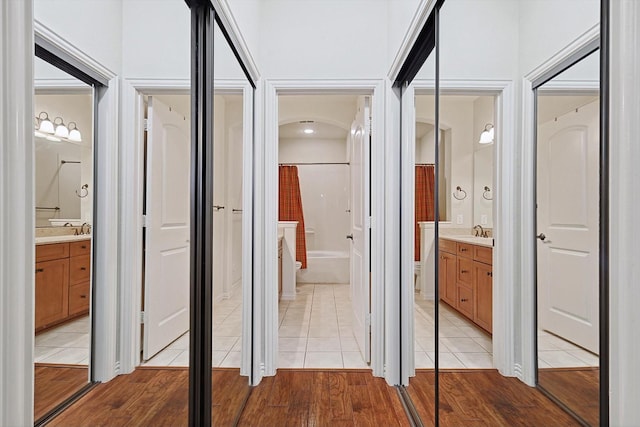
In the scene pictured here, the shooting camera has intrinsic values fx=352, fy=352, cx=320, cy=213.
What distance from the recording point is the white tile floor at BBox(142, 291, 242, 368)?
1224mm

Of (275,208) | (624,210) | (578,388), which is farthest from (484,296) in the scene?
(275,208)

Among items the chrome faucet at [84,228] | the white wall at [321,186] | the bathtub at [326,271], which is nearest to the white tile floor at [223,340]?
the chrome faucet at [84,228]

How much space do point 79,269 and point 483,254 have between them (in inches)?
43.9

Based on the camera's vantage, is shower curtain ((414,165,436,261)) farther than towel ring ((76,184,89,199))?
Yes

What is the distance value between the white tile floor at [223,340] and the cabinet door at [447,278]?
104 cm

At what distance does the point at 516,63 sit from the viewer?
0.89 meters

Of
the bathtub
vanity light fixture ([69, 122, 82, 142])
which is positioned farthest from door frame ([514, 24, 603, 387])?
the bathtub

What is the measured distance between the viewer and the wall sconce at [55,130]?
529 mm

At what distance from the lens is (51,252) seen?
0.57 m

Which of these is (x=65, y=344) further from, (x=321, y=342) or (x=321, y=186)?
(x=321, y=186)

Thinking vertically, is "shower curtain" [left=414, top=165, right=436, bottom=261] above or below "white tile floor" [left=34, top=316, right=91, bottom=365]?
above

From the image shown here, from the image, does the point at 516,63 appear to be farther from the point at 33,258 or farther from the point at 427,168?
the point at 33,258

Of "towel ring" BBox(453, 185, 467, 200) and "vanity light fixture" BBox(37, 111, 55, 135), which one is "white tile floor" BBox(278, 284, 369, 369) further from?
"vanity light fixture" BBox(37, 111, 55, 135)

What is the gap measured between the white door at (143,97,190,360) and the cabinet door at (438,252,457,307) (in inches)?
41.2
